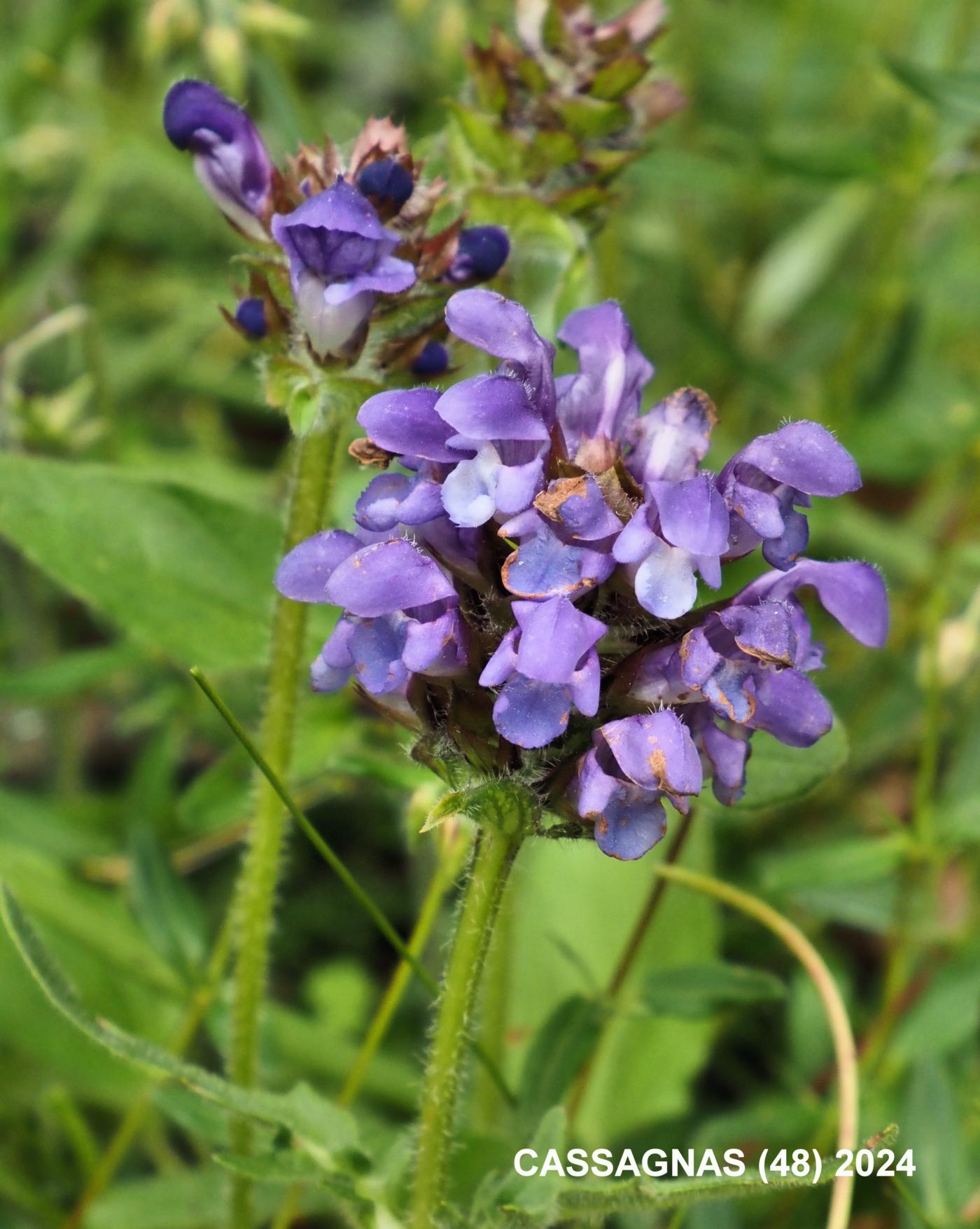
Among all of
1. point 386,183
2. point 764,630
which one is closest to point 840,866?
point 764,630

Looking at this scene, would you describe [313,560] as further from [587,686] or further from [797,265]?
[797,265]

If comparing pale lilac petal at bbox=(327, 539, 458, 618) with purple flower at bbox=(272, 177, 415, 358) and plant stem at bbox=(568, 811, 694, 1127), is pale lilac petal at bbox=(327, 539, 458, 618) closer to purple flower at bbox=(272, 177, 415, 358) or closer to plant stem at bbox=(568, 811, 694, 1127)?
purple flower at bbox=(272, 177, 415, 358)

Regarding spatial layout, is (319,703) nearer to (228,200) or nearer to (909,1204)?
(228,200)

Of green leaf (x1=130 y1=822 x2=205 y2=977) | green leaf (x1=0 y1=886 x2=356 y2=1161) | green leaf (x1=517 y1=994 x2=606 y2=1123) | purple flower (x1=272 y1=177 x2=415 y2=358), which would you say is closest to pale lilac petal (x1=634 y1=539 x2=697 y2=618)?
purple flower (x1=272 y1=177 x2=415 y2=358)

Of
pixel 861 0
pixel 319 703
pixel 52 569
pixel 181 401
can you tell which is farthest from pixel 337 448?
pixel 861 0

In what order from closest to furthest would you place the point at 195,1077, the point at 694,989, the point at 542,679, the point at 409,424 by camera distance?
the point at 542,679, the point at 409,424, the point at 195,1077, the point at 694,989

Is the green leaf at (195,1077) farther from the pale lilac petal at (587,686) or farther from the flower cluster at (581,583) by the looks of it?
the pale lilac petal at (587,686)
